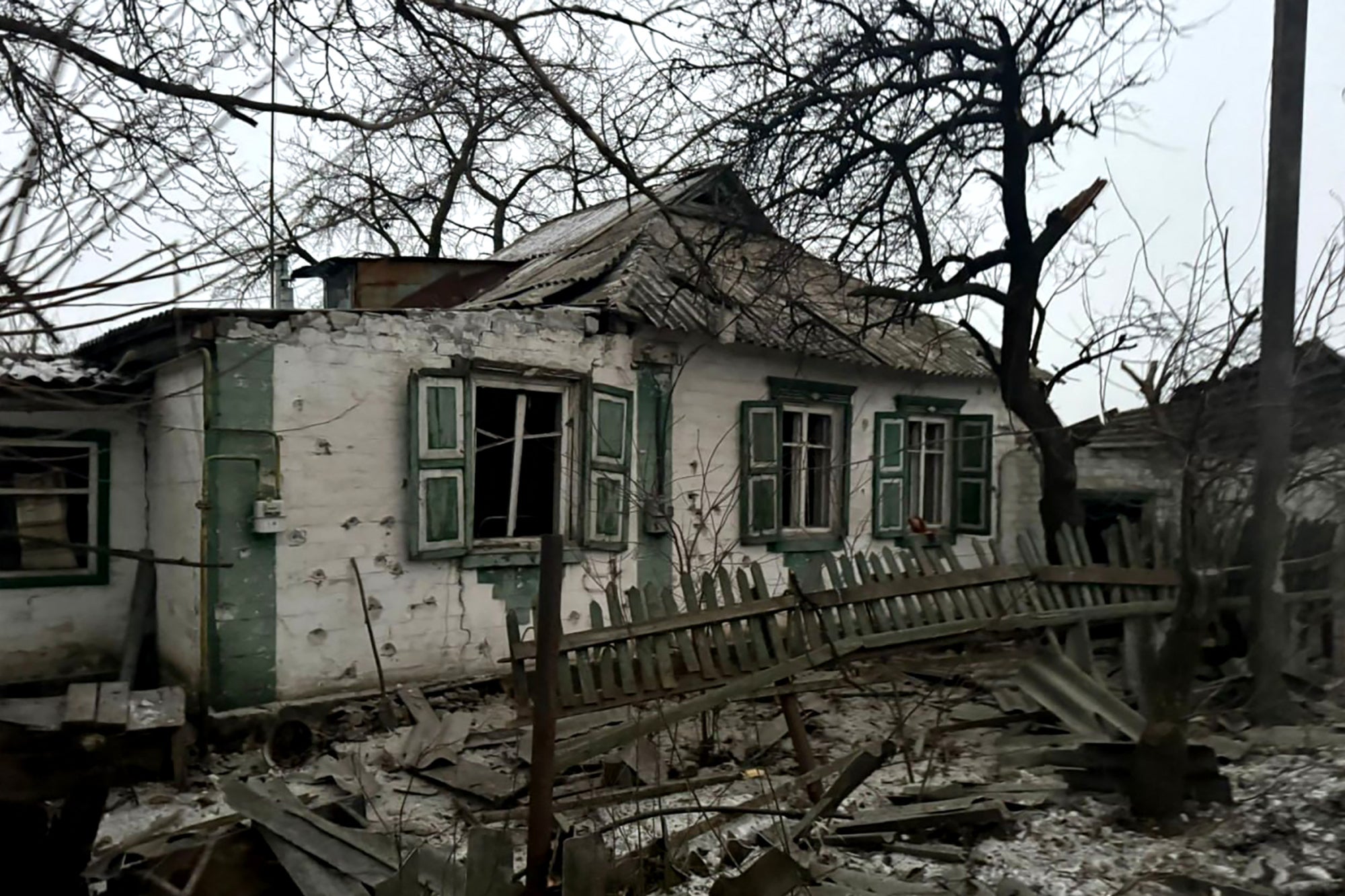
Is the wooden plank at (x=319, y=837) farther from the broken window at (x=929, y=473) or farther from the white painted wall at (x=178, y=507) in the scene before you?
the broken window at (x=929, y=473)

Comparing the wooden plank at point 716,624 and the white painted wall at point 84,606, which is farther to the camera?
the white painted wall at point 84,606

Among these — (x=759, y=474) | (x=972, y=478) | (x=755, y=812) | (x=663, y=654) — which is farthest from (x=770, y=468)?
(x=755, y=812)

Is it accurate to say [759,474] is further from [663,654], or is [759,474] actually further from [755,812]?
[755,812]

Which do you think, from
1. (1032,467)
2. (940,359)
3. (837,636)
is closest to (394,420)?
(837,636)

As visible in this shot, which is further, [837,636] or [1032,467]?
[1032,467]

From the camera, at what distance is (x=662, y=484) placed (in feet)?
25.3

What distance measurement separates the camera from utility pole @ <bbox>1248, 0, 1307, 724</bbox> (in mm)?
4875

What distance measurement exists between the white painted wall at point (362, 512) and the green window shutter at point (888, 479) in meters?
4.18

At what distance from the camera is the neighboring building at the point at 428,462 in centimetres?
575

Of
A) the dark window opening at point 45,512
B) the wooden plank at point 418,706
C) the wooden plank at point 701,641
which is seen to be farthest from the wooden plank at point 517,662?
the dark window opening at point 45,512

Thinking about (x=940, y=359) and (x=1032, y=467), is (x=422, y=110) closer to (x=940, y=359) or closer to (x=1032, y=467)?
(x=940, y=359)

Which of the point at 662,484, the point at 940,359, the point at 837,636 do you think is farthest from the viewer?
the point at 940,359

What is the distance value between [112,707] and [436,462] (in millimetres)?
3523

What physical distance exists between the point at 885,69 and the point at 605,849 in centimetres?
617
